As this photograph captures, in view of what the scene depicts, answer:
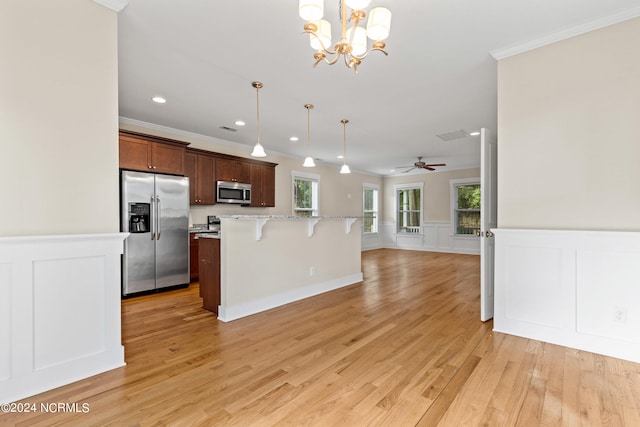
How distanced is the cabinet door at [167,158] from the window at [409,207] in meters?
7.41

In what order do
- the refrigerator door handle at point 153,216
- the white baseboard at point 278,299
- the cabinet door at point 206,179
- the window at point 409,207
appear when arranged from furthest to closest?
the window at point 409,207 < the cabinet door at point 206,179 < the refrigerator door handle at point 153,216 < the white baseboard at point 278,299

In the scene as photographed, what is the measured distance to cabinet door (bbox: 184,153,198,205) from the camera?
5145 mm

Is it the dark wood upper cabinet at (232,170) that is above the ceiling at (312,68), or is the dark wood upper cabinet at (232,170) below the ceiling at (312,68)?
below

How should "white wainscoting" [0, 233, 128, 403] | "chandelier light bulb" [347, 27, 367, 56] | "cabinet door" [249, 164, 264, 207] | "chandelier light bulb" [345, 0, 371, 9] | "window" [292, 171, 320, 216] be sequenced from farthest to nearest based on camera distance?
"window" [292, 171, 320, 216]
"cabinet door" [249, 164, 264, 207]
"chandelier light bulb" [347, 27, 367, 56]
"white wainscoting" [0, 233, 128, 403]
"chandelier light bulb" [345, 0, 371, 9]

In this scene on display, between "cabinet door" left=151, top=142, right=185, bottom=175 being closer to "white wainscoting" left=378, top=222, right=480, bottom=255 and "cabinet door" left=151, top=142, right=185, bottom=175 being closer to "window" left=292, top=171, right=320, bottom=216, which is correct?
"window" left=292, top=171, right=320, bottom=216

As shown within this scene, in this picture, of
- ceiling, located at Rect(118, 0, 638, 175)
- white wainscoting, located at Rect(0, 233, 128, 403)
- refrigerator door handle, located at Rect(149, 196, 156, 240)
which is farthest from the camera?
refrigerator door handle, located at Rect(149, 196, 156, 240)

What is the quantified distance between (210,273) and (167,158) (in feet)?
7.01

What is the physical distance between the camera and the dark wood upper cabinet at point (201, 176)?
5.18 meters

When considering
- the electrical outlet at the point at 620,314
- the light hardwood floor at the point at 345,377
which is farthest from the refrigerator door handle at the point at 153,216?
the electrical outlet at the point at 620,314

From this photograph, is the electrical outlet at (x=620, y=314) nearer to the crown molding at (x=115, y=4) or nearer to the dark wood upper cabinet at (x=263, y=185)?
the crown molding at (x=115, y=4)

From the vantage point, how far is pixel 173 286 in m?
4.59

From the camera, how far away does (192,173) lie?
17.1 ft

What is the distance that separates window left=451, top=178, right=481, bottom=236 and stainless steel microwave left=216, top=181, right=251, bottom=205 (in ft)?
20.4

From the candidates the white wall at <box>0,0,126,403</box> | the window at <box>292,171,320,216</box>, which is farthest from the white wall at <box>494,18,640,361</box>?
the window at <box>292,171,320,216</box>
